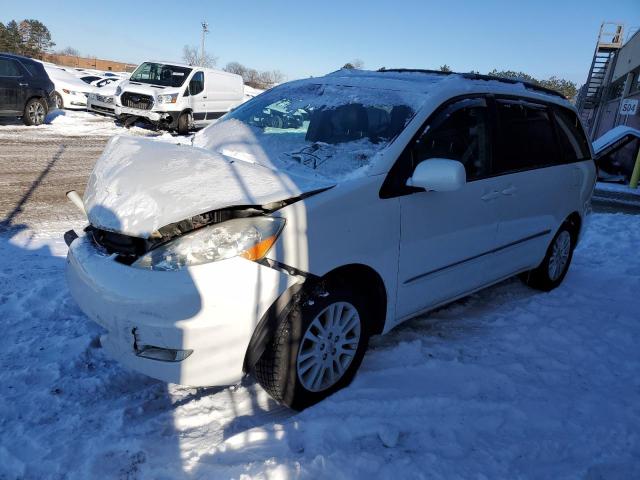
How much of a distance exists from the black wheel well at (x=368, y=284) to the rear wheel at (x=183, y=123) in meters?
12.8

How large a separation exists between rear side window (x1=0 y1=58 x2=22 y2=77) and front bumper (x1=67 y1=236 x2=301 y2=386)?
12.2 meters

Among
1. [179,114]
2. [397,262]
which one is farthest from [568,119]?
[179,114]

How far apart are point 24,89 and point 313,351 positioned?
508 inches

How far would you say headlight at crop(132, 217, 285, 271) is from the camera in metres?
2.36

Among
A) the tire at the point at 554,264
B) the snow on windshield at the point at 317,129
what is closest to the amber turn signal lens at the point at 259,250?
the snow on windshield at the point at 317,129

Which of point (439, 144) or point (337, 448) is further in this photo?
point (439, 144)

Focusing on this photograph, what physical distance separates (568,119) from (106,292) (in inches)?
169

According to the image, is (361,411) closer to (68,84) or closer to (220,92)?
(220,92)

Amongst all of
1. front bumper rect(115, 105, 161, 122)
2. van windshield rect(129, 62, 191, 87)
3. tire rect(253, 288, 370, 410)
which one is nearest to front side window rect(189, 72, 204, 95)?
van windshield rect(129, 62, 191, 87)

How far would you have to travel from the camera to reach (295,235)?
245 cm

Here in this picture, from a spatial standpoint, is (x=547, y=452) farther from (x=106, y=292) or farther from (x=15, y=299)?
Answer: (x=15, y=299)

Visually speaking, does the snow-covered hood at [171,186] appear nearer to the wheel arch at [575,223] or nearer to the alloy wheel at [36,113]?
the wheel arch at [575,223]

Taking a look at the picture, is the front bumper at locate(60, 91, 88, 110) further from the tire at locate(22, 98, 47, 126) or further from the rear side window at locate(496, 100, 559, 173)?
the rear side window at locate(496, 100, 559, 173)

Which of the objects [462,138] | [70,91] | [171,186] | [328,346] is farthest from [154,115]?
[328,346]
